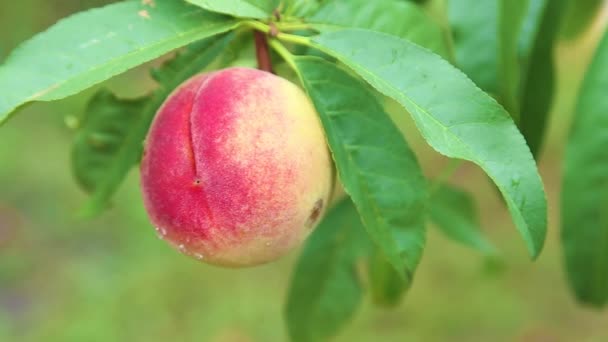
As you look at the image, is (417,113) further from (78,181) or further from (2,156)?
(2,156)

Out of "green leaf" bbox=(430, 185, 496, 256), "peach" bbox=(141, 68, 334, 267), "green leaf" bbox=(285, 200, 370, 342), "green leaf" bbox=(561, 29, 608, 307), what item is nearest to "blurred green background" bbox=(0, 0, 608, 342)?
"green leaf" bbox=(430, 185, 496, 256)

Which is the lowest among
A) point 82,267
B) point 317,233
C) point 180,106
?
point 82,267

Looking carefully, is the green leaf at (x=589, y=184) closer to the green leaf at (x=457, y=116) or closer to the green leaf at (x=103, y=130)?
the green leaf at (x=457, y=116)

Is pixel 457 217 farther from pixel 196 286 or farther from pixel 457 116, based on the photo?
pixel 196 286

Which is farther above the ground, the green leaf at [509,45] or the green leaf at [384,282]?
the green leaf at [509,45]

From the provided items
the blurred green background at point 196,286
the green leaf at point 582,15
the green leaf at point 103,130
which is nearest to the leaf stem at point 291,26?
the green leaf at point 103,130

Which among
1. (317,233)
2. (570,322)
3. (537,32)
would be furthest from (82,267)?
(537,32)
